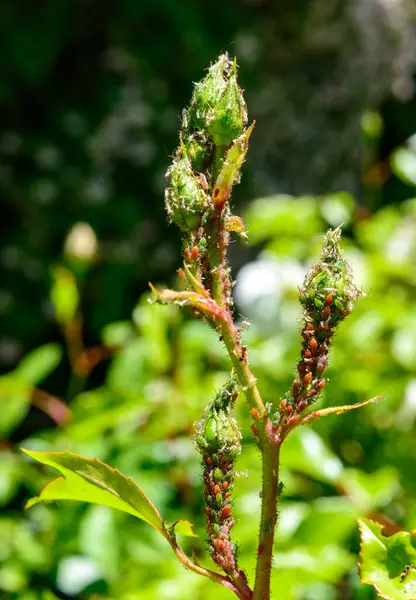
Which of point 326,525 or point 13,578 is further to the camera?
point 13,578

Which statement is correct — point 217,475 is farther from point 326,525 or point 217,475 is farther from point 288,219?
point 288,219

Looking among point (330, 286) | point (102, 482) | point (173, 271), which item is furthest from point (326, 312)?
point (173, 271)

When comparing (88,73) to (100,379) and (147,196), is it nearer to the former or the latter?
(147,196)

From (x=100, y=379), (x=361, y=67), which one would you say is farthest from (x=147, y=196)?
(x=361, y=67)

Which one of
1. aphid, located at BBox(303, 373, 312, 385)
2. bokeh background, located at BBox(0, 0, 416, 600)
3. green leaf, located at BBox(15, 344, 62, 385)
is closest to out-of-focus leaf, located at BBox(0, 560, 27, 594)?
bokeh background, located at BBox(0, 0, 416, 600)

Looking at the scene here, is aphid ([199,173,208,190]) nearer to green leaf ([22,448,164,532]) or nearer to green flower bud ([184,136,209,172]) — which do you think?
green flower bud ([184,136,209,172])
